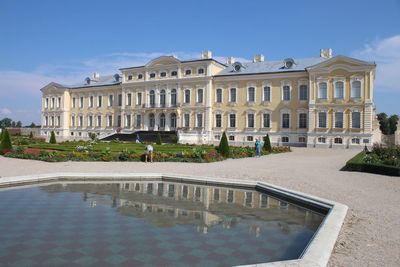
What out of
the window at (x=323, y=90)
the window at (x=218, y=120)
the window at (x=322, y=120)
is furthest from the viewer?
the window at (x=218, y=120)

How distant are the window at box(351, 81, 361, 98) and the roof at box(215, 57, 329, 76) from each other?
15.8 ft

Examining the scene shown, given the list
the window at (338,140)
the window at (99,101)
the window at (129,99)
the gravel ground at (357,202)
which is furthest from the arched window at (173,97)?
the gravel ground at (357,202)

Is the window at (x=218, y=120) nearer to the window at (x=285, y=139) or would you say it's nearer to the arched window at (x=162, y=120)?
the window at (x=285, y=139)

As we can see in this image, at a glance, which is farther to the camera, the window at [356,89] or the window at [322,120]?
the window at [322,120]

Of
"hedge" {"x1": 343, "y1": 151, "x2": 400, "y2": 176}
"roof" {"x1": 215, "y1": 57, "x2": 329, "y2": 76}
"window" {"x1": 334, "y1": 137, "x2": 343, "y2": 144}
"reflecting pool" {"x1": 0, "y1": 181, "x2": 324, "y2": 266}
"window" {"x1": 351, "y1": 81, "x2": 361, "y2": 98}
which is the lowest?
"reflecting pool" {"x1": 0, "y1": 181, "x2": 324, "y2": 266}

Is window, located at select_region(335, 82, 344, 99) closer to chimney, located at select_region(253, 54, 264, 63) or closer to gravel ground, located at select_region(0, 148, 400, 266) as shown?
chimney, located at select_region(253, 54, 264, 63)

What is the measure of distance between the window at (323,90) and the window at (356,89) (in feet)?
7.27

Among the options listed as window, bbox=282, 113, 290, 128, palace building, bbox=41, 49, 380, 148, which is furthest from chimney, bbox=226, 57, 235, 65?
window, bbox=282, 113, 290, 128

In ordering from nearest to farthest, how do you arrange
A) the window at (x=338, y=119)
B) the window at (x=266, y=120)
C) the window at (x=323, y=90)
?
the window at (x=338, y=119)
the window at (x=323, y=90)
the window at (x=266, y=120)

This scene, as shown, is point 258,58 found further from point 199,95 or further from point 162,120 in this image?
point 162,120

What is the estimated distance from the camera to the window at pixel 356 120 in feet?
99.6

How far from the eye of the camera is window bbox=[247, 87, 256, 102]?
3565cm

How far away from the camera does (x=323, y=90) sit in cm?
3167

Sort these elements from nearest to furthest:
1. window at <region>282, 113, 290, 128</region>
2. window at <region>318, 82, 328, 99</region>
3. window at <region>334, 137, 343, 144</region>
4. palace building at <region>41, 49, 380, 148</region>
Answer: palace building at <region>41, 49, 380, 148</region>, window at <region>334, 137, 343, 144</region>, window at <region>318, 82, 328, 99</region>, window at <region>282, 113, 290, 128</region>
